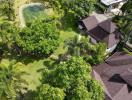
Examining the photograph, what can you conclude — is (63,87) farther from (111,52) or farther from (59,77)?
(111,52)

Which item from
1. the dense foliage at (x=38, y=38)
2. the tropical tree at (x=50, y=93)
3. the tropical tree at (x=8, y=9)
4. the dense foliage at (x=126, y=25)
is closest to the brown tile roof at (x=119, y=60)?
the dense foliage at (x=126, y=25)

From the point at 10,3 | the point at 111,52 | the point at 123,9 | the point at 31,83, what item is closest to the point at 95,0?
the point at 123,9

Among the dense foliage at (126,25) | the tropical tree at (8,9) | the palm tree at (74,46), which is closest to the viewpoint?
the palm tree at (74,46)

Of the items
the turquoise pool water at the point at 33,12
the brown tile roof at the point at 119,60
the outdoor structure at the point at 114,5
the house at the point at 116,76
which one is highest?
the outdoor structure at the point at 114,5

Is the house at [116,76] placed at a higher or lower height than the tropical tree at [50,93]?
lower

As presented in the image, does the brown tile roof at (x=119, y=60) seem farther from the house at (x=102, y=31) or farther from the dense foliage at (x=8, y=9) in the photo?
the dense foliage at (x=8, y=9)

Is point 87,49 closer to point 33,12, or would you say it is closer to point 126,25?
point 126,25

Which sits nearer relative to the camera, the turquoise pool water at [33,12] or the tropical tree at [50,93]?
the tropical tree at [50,93]

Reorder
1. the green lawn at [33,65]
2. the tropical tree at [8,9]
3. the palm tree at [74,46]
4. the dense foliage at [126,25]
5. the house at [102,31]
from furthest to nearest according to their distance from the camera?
the tropical tree at [8,9] → the house at [102,31] → the dense foliage at [126,25] → the green lawn at [33,65] → the palm tree at [74,46]
